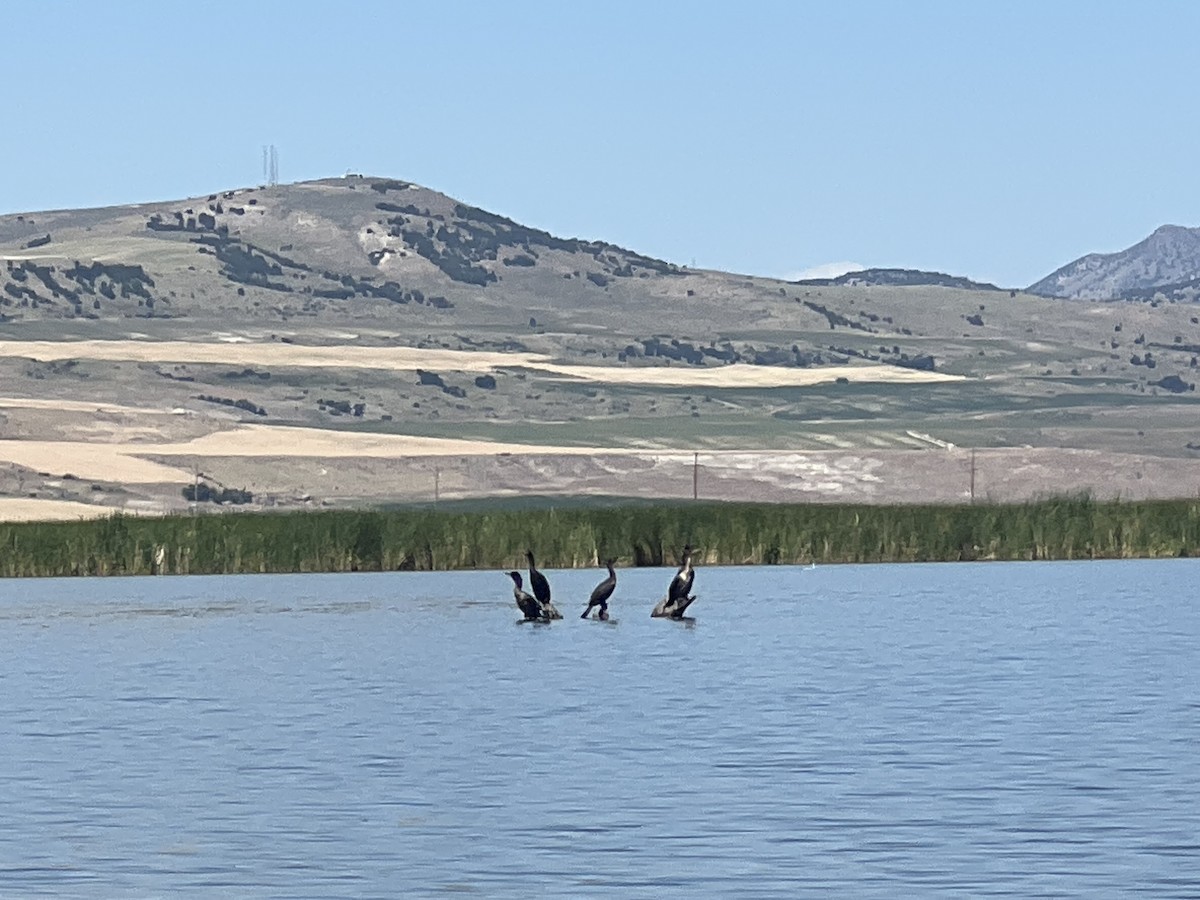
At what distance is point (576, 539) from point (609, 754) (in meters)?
33.9

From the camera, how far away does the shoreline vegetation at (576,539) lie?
60.6 m

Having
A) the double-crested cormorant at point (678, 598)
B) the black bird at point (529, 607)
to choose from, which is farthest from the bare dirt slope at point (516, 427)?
the double-crested cormorant at point (678, 598)

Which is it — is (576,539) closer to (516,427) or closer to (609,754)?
(609,754)

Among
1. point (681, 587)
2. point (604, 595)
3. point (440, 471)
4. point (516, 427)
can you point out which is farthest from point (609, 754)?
point (516, 427)

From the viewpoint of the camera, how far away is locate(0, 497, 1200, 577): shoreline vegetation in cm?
6062

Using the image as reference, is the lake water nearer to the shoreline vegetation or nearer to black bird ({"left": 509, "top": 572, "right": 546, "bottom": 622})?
black bird ({"left": 509, "top": 572, "right": 546, "bottom": 622})

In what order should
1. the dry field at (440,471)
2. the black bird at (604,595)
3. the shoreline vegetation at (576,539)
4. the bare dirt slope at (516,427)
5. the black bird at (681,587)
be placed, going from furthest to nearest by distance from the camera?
the bare dirt slope at (516,427) → the dry field at (440,471) → the shoreline vegetation at (576,539) → the black bird at (604,595) → the black bird at (681,587)

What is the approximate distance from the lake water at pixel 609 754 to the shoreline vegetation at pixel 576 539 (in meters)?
11.5

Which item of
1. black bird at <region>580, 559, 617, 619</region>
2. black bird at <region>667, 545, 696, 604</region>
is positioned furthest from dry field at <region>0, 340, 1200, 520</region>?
black bird at <region>667, 545, 696, 604</region>

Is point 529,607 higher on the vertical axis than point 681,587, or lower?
lower

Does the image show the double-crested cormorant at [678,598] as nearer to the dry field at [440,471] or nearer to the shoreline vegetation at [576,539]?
the shoreline vegetation at [576,539]

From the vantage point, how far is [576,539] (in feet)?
200

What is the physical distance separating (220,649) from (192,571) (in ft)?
65.1

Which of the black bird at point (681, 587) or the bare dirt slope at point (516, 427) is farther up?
the bare dirt slope at point (516, 427)
